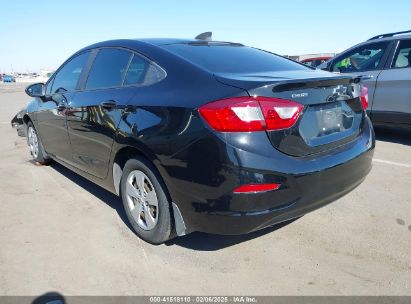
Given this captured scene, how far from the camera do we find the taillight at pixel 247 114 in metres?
2.33

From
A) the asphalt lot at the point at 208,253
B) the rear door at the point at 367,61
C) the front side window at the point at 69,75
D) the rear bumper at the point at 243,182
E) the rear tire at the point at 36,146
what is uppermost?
the front side window at the point at 69,75

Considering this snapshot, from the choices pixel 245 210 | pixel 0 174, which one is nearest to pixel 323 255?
pixel 245 210

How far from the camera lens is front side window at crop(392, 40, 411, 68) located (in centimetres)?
591

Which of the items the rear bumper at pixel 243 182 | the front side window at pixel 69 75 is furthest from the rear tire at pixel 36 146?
the rear bumper at pixel 243 182

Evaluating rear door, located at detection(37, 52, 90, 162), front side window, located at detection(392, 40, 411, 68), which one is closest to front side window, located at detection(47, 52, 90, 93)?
rear door, located at detection(37, 52, 90, 162)

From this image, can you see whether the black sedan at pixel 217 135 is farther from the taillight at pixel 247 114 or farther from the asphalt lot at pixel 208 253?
the asphalt lot at pixel 208 253

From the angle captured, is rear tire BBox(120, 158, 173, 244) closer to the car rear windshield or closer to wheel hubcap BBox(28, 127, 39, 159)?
the car rear windshield

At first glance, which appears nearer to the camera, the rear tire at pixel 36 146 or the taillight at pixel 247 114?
the taillight at pixel 247 114

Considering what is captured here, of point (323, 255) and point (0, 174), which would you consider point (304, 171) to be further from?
point (0, 174)

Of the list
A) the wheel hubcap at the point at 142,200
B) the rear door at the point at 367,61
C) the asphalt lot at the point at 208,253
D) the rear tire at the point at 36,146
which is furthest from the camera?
the rear door at the point at 367,61

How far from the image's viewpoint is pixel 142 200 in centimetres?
→ 309

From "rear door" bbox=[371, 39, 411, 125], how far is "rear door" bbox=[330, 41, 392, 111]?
127 millimetres

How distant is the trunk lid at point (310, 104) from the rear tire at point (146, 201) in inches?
36.7

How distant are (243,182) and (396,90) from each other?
15.5 ft
